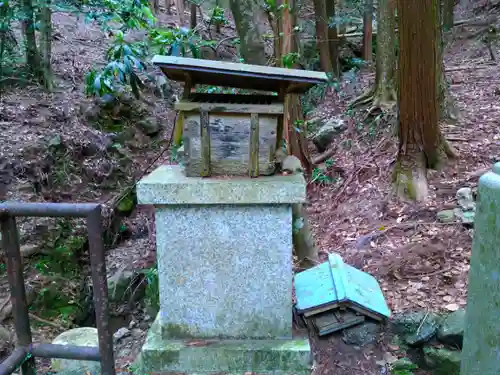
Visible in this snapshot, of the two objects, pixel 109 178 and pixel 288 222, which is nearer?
pixel 288 222

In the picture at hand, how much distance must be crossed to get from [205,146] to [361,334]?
5.63 feet

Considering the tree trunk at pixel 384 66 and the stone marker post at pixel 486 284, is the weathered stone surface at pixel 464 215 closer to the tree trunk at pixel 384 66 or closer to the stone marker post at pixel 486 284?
the tree trunk at pixel 384 66

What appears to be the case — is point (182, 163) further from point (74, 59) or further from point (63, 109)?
point (74, 59)

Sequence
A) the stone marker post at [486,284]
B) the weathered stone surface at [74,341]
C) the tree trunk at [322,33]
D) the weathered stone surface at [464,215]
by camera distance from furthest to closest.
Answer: the tree trunk at [322,33] < the weathered stone surface at [464,215] < the weathered stone surface at [74,341] < the stone marker post at [486,284]

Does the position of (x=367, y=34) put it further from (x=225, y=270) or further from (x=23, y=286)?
(x=23, y=286)

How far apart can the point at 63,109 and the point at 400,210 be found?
22.0ft

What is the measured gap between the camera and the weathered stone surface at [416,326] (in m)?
3.24

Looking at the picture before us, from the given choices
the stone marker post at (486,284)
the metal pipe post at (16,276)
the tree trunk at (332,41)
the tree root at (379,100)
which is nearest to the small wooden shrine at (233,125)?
the metal pipe post at (16,276)

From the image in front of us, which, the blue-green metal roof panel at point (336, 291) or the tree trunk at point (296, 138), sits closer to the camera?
the blue-green metal roof panel at point (336, 291)

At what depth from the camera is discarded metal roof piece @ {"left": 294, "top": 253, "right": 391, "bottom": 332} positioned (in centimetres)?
304

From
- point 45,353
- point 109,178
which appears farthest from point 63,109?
point 45,353

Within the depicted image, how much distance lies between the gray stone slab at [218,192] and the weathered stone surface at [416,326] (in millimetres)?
1602

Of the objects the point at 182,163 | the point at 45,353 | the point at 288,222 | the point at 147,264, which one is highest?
the point at 182,163

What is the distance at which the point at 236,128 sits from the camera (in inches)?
99.1
